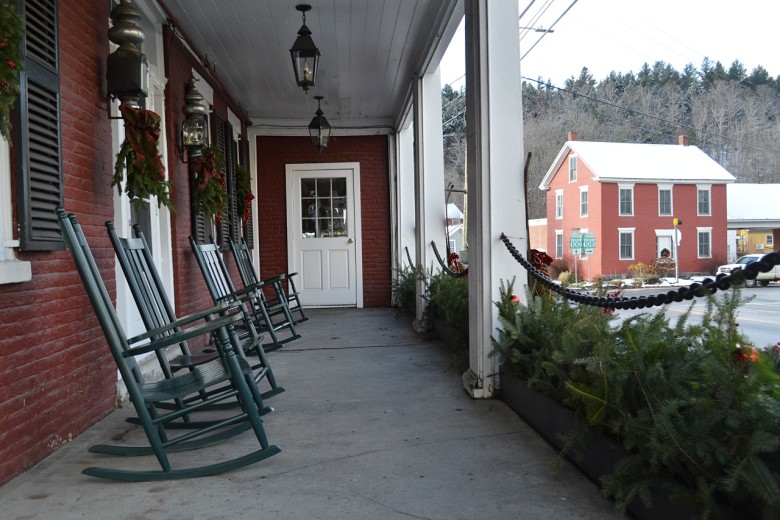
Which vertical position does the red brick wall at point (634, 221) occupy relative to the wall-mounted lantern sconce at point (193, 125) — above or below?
below

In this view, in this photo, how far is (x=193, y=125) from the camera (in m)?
5.01

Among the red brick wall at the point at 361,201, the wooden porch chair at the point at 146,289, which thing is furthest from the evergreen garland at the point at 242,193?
the wooden porch chair at the point at 146,289

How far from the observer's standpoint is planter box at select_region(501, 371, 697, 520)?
1756 millimetres

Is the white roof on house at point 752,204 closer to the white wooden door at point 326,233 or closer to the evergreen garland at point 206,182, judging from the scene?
the evergreen garland at point 206,182

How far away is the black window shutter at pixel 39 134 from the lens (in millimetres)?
2441

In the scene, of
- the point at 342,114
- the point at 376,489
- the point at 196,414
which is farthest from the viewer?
the point at 342,114

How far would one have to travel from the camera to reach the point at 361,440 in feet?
9.24

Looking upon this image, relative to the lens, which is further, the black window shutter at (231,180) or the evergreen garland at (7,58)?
the black window shutter at (231,180)

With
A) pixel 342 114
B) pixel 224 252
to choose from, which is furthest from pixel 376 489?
pixel 342 114

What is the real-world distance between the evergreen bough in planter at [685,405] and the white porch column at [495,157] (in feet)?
3.32

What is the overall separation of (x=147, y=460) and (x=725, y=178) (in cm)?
425

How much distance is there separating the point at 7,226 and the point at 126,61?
1320 mm

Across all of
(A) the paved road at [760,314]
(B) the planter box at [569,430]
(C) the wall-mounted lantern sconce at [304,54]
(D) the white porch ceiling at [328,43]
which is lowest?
(B) the planter box at [569,430]

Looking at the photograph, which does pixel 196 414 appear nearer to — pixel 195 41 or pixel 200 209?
pixel 200 209
